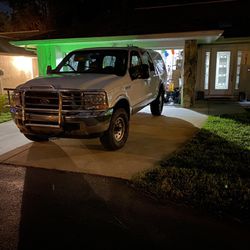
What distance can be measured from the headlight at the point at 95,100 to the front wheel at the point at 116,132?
535 mm

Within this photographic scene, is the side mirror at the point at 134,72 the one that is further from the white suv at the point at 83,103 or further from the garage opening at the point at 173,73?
the garage opening at the point at 173,73

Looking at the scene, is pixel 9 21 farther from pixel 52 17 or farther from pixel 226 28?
pixel 226 28

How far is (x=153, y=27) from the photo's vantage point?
11031 millimetres

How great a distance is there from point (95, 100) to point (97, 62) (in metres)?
1.85

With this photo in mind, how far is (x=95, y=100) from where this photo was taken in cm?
521

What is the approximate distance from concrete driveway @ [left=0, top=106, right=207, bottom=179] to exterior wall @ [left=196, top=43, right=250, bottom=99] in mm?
5981

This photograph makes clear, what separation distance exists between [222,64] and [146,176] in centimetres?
1055

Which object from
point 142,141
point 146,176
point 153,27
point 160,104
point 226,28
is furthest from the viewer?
point 226,28

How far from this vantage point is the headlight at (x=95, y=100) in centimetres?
517

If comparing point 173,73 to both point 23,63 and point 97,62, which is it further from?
point 23,63

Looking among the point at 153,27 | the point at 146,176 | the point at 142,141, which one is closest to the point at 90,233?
the point at 146,176

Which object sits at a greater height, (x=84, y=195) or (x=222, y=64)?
(x=222, y=64)

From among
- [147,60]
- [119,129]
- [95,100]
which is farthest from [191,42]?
[95,100]

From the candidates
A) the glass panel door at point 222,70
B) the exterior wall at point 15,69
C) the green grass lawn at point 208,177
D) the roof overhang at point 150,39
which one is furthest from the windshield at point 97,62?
the exterior wall at point 15,69
